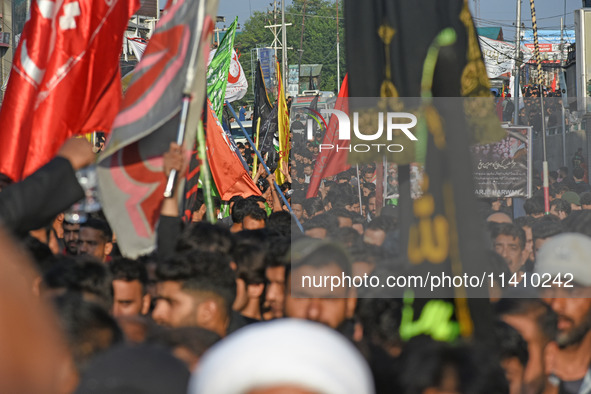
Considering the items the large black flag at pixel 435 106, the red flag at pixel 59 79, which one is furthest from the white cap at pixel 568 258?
the red flag at pixel 59 79

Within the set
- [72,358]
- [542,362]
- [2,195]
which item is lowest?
[542,362]

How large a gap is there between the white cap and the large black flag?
82 cm

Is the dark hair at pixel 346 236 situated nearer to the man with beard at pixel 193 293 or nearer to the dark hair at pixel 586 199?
the man with beard at pixel 193 293

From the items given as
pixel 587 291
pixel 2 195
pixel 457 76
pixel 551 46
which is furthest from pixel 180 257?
pixel 551 46

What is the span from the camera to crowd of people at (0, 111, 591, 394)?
5.65 ft

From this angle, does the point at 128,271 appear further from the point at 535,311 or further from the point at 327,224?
the point at 327,224

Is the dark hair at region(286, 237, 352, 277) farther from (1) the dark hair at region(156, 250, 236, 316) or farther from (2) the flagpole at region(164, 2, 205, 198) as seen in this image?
(2) the flagpole at region(164, 2, 205, 198)

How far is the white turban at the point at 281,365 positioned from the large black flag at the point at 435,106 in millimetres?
1581

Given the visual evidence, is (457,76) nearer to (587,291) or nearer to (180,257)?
(587,291)

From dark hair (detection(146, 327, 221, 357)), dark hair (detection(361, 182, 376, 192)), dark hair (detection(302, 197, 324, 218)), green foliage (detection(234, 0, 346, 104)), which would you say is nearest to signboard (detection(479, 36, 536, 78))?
dark hair (detection(361, 182, 376, 192))

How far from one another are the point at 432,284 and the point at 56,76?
3151 millimetres

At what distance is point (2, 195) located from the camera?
3.38 metres

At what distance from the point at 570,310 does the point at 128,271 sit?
2267 millimetres

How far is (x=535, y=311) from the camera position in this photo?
3643mm
